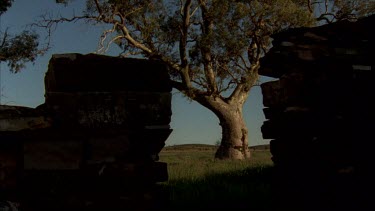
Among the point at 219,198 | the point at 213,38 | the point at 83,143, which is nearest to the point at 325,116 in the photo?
the point at 219,198

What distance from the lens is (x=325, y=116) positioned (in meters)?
5.30

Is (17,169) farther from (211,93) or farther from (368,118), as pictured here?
(211,93)

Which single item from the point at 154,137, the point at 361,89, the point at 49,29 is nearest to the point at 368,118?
the point at 361,89

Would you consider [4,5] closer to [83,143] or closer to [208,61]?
[208,61]

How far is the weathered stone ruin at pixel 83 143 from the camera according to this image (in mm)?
3570

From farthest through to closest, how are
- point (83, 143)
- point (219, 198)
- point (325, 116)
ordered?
point (219, 198) < point (325, 116) < point (83, 143)

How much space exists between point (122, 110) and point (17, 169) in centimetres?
101

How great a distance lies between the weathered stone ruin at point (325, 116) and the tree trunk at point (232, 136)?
16.9 m

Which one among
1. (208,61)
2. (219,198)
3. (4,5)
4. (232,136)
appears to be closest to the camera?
(219,198)

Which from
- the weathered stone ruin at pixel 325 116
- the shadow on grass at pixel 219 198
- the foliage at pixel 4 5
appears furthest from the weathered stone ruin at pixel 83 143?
the foliage at pixel 4 5

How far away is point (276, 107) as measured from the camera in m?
5.87

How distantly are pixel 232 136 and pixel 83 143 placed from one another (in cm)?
1946

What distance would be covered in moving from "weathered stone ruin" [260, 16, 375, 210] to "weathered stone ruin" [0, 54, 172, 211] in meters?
2.29

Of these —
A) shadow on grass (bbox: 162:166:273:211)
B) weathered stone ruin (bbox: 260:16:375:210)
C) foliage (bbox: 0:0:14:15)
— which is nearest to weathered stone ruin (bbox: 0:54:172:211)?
shadow on grass (bbox: 162:166:273:211)
